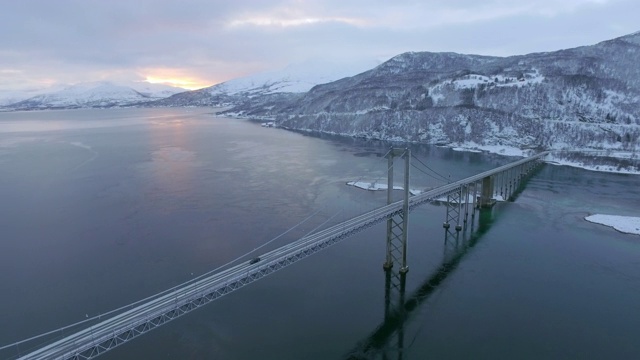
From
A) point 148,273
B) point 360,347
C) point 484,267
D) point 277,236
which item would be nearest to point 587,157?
point 484,267

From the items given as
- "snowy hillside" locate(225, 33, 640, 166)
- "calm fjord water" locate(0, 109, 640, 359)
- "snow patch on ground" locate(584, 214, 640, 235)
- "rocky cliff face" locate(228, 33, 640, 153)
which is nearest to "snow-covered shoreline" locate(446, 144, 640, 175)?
"snowy hillside" locate(225, 33, 640, 166)

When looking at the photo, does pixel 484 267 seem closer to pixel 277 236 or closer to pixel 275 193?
pixel 277 236

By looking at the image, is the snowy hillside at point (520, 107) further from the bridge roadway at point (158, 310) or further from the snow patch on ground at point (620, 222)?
the bridge roadway at point (158, 310)

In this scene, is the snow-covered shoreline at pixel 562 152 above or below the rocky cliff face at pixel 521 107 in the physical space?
below

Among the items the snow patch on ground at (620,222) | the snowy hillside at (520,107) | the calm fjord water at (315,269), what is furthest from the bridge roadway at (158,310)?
the snowy hillside at (520,107)

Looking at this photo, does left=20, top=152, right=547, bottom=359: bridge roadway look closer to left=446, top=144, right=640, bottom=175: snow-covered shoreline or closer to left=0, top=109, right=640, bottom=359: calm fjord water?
left=0, top=109, right=640, bottom=359: calm fjord water

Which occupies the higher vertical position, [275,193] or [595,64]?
[595,64]
